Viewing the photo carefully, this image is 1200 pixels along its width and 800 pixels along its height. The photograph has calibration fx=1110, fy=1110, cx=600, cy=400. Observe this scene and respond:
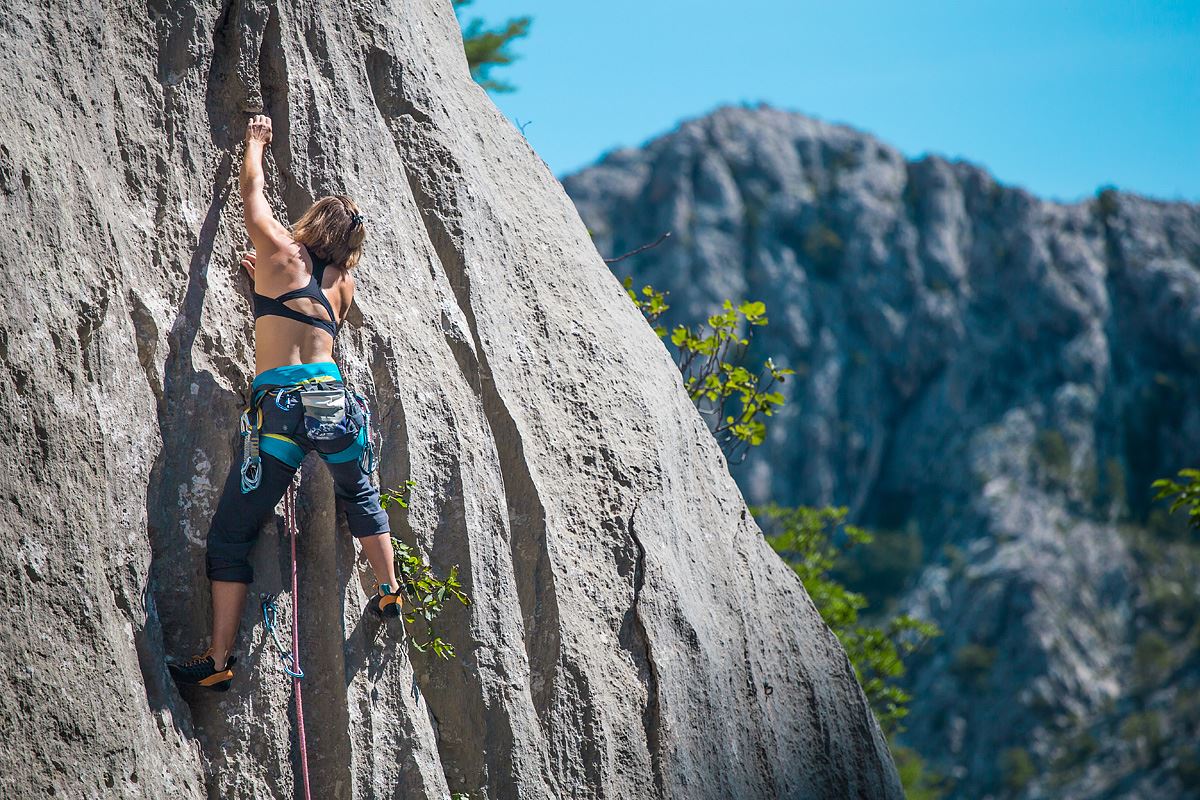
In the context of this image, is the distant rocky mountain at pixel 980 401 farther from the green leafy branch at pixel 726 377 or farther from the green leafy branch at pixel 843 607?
the green leafy branch at pixel 726 377

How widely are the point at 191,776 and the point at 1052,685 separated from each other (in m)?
64.5

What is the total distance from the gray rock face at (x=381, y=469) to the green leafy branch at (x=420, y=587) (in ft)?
0.32

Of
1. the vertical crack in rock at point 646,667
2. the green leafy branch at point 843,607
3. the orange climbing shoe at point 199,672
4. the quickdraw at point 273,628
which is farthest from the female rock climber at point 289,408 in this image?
the green leafy branch at point 843,607

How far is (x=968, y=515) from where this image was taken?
7562 cm

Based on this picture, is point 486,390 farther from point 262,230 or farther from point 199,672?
point 199,672

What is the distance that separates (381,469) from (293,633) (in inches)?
38.1

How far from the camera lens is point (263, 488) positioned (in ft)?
16.6

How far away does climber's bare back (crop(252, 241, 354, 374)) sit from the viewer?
5188mm

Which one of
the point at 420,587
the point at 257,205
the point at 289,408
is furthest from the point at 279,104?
the point at 420,587

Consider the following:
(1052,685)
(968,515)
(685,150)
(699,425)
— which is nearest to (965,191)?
(685,150)

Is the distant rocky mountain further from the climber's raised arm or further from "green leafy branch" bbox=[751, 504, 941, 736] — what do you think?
the climber's raised arm

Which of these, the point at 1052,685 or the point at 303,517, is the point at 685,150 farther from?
the point at 303,517

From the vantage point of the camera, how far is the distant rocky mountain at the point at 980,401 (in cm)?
6141

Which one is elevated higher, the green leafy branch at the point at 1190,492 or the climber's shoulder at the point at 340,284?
the climber's shoulder at the point at 340,284
